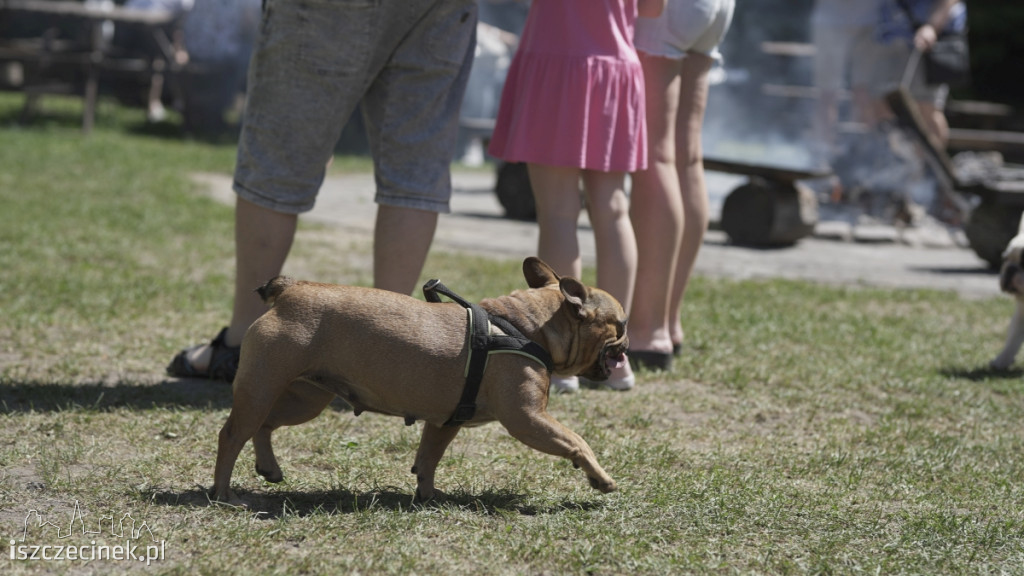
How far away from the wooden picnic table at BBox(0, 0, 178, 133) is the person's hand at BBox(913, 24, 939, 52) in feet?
27.2

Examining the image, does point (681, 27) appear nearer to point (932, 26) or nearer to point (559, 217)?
point (559, 217)

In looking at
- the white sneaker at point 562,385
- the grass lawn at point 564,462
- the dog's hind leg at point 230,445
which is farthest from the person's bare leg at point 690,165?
the dog's hind leg at point 230,445

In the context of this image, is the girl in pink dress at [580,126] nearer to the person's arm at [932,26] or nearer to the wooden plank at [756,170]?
the wooden plank at [756,170]

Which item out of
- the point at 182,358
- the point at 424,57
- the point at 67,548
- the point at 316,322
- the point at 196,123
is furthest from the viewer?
the point at 196,123

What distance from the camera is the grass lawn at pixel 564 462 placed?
2260mm

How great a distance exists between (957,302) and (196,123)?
9.61 metres

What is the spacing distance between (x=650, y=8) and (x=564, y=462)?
1611mm

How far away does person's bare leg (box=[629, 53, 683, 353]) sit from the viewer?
3779 millimetres

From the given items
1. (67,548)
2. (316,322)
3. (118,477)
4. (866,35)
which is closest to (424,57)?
(316,322)

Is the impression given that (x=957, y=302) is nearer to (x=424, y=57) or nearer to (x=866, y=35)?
(x=424, y=57)

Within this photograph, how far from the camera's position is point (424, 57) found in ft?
10.8

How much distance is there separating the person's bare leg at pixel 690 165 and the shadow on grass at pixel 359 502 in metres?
1.69

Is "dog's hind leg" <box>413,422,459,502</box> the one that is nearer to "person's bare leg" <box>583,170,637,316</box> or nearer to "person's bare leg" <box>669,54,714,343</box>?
"person's bare leg" <box>583,170,637,316</box>

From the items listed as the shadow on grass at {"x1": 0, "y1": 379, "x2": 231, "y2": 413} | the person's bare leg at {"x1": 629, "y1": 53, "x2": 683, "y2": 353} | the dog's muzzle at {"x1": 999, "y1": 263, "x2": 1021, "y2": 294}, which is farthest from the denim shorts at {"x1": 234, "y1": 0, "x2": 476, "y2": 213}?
the dog's muzzle at {"x1": 999, "y1": 263, "x2": 1021, "y2": 294}
